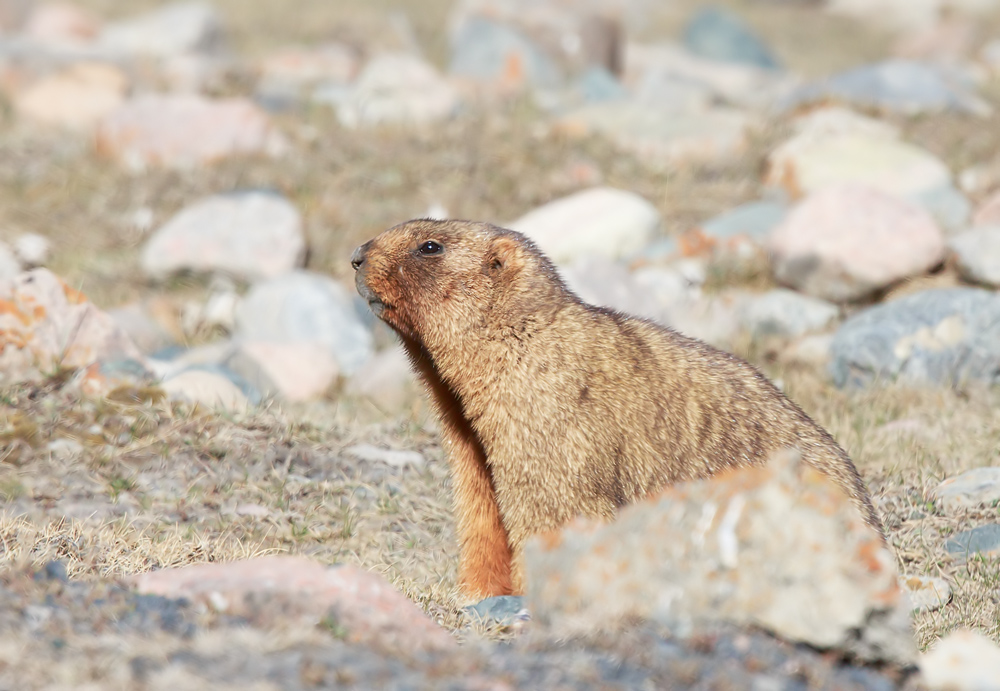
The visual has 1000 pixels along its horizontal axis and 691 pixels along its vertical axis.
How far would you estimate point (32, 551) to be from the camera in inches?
168

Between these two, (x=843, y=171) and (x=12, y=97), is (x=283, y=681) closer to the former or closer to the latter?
(x=843, y=171)

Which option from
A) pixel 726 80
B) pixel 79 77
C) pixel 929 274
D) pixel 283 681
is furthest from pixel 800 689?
pixel 726 80

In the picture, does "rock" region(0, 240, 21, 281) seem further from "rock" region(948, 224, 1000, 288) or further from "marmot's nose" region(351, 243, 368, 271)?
"rock" region(948, 224, 1000, 288)

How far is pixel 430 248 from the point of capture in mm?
4723

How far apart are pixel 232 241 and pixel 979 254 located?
232 inches

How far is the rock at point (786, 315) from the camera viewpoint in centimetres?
837

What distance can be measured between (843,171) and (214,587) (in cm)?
834

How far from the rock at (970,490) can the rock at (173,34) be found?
47.2 feet

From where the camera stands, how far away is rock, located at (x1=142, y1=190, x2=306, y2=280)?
31.7 feet

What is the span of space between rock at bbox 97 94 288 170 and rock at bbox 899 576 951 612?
27.5 ft

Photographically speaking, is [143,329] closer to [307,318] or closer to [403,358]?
[307,318]

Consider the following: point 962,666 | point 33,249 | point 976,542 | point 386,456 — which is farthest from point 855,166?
point 962,666

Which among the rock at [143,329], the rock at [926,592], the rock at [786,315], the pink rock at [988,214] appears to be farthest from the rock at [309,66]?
the rock at [926,592]

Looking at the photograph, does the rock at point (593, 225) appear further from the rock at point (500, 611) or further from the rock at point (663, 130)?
the rock at point (500, 611)
